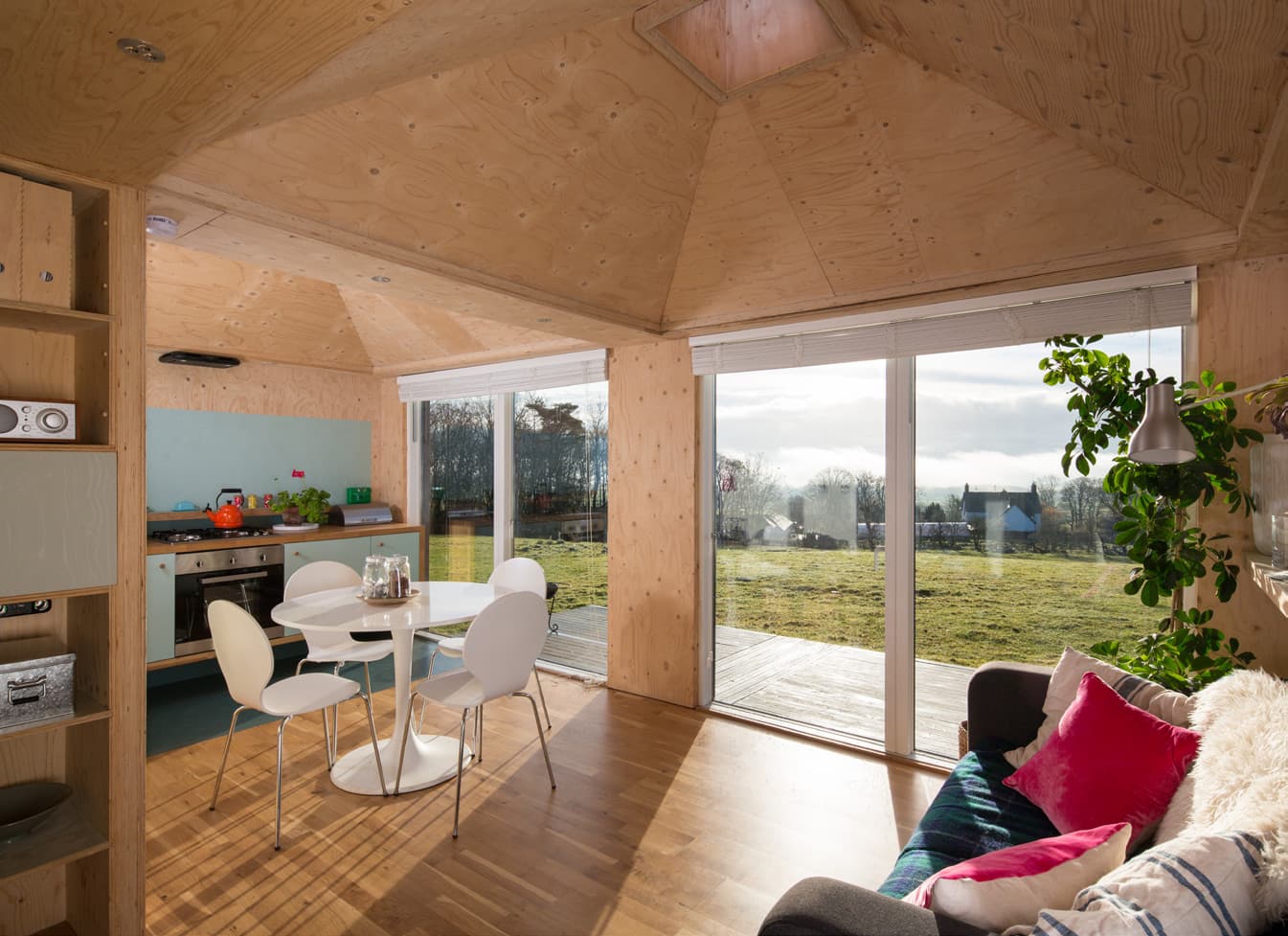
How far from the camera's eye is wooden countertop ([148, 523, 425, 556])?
4246mm

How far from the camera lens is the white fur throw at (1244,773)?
3.57ft

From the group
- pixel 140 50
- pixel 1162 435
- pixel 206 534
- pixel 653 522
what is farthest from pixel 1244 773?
pixel 206 534

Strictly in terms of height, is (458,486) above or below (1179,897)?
above

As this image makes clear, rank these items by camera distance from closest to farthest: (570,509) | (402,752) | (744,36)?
(744,36) → (402,752) → (570,509)

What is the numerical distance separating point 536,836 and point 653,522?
196 centimetres

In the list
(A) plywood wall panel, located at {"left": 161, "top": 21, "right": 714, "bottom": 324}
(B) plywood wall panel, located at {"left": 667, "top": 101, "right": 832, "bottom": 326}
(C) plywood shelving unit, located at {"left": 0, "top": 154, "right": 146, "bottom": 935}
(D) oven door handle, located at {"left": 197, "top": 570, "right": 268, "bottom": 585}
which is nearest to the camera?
(C) plywood shelving unit, located at {"left": 0, "top": 154, "right": 146, "bottom": 935}

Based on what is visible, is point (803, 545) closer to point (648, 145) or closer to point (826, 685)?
point (826, 685)

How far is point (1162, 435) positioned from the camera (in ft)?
6.14

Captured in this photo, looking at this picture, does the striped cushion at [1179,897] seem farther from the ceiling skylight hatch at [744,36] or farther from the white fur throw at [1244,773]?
the ceiling skylight hatch at [744,36]

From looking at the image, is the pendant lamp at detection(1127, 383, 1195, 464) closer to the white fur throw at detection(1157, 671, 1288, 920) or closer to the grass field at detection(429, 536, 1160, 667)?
the white fur throw at detection(1157, 671, 1288, 920)

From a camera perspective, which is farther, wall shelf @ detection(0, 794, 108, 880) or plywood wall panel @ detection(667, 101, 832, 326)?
plywood wall panel @ detection(667, 101, 832, 326)

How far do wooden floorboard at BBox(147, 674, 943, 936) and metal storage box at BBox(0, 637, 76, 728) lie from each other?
794mm

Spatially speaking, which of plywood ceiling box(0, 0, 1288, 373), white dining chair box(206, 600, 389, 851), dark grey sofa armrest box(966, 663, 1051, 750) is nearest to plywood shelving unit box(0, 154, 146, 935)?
plywood ceiling box(0, 0, 1288, 373)

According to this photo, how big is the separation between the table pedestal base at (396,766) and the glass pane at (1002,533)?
2251mm
